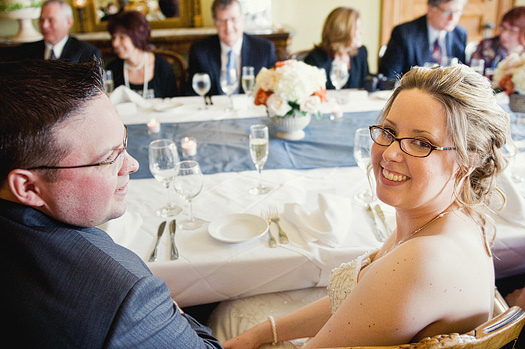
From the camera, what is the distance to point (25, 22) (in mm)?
4961

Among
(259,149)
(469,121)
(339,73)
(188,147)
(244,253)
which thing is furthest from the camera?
(339,73)

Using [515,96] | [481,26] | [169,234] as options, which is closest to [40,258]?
[169,234]

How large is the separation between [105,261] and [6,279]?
0.16 metres

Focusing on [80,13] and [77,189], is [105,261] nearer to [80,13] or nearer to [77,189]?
[77,189]

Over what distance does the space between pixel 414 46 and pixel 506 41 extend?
793 millimetres

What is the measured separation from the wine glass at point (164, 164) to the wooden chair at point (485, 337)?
3.37 ft

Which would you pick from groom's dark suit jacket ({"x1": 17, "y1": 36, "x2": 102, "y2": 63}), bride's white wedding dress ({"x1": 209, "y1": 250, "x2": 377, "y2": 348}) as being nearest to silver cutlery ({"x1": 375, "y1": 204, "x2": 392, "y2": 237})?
bride's white wedding dress ({"x1": 209, "y1": 250, "x2": 377, "y2": 348})

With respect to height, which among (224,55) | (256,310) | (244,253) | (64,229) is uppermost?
(224,55)

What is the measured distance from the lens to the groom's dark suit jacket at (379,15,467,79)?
378 centimetres

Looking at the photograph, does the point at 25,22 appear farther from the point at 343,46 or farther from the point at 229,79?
the point at 343,46

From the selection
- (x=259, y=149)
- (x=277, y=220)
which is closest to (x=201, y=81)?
(x=259, y=149)

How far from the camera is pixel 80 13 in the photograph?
5066mm

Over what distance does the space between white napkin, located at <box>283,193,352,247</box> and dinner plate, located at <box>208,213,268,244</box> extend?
0.11 meters

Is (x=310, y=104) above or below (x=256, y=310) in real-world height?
above
